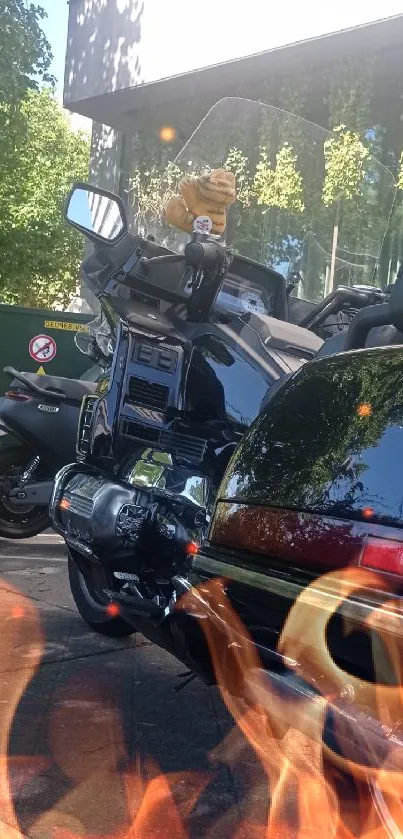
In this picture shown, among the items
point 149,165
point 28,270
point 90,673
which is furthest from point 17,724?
point 28,270

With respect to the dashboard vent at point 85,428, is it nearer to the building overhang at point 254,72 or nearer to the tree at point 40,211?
the building overhang at point 254,72

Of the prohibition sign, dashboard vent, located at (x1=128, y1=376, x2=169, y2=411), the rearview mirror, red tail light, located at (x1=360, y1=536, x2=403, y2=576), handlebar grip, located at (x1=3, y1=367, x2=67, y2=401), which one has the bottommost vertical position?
the prohibition sign

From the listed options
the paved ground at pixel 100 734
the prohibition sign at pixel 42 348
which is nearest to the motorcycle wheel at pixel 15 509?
the paved ground at pixel 100 734

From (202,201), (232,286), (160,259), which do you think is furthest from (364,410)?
(202,201)

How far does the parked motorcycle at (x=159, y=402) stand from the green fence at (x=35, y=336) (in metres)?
6.05

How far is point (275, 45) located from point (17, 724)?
368 inches

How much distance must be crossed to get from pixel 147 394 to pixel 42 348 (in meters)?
6.63

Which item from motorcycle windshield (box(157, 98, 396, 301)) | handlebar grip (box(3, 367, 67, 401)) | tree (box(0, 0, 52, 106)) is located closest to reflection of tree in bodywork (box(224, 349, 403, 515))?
handlebar grip (box(3, 367, 67, 401))

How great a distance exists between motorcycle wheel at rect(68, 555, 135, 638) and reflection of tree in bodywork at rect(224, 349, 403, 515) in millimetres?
2007

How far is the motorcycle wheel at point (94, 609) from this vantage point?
4.12 metres

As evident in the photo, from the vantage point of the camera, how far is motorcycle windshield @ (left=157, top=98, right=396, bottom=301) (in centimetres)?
926

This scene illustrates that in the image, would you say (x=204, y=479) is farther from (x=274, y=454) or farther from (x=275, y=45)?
(x=275, y=45)

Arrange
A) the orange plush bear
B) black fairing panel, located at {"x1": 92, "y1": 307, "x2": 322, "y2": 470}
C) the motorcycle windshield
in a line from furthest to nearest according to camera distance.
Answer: the motorcycle windshield → the orange plush bear → black fairing panel, located at {"x1": 92, "y1": 307, "x2": 322, "y2": 470}
